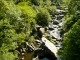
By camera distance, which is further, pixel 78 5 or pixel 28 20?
pixel 28 20

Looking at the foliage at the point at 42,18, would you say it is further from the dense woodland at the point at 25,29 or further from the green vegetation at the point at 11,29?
the green vegetation at the point at 11,29

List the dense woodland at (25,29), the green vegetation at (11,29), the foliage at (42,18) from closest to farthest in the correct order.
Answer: the dense woodland at (25,29) < the green vegetation at (11,29) < the foliage at (42,18)

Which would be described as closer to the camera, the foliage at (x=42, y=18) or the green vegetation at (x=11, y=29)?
the green vegetation at (x=11, y=29)

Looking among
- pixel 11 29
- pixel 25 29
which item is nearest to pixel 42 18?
pixel 25 29

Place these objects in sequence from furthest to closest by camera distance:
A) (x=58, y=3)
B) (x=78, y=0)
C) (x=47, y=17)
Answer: (x=58, y=3)
(x=47, y=17)
(x=78, y=0)

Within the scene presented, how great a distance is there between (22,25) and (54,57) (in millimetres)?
11304

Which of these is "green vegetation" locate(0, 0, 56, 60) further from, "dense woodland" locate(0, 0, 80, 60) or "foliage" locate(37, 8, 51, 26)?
"foliage" locate(37, 8, 51, 26)

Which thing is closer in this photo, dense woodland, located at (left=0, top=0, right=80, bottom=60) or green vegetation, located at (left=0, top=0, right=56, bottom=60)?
dense woodland, located at (left=0, top=0, right=80, bottom=60)

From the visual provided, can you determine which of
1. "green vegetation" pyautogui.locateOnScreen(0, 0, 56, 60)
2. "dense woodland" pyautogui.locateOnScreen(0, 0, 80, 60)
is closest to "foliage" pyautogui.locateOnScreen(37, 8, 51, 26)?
"dense woodland" pyautogui.locateOnScreen(0, 0, 80, 60)

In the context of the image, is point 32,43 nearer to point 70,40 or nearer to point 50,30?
point 50,30

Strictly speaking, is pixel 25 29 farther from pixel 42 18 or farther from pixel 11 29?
pixel 42 18

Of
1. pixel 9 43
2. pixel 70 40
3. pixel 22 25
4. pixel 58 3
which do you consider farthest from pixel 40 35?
pixel 58 3

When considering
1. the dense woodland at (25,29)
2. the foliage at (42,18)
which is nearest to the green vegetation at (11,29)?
the dense woodland at (25,29)

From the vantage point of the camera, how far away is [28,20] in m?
51.1
